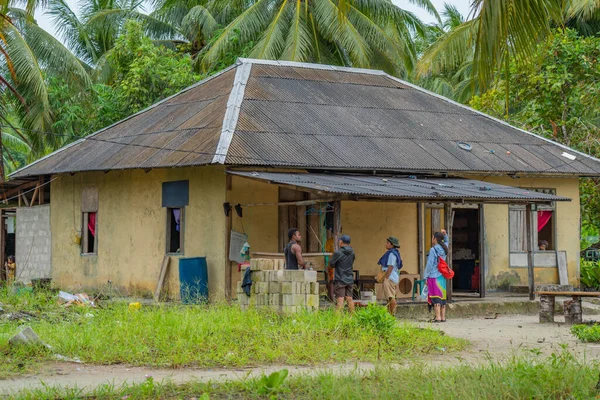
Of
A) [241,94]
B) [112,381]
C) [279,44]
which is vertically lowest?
[112,381]

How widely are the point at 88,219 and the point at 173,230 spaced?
320 cm

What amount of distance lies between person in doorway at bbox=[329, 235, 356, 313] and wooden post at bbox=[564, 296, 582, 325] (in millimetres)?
3689

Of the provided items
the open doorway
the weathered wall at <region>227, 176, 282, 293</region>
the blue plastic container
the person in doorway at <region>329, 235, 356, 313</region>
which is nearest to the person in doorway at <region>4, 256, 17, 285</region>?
the blue plastic container

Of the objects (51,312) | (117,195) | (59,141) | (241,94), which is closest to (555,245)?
(241,94)

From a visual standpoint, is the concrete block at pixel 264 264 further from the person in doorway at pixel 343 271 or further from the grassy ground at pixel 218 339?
the person in doorway at pixel 343 271

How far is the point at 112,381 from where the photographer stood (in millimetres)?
9203

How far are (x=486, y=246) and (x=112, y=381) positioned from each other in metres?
13.4

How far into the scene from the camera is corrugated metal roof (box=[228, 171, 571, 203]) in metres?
16.4

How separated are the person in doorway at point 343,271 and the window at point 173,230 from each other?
5.15m

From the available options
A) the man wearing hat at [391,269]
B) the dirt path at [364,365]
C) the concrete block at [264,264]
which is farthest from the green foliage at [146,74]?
the dirt path at [364,365]

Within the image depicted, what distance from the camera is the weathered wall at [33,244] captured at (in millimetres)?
23219

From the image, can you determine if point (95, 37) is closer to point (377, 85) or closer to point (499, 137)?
point (377, 85)

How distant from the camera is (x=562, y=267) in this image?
22000 millimetres

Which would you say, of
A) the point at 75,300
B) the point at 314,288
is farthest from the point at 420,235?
the point at 75,300
